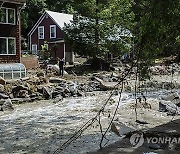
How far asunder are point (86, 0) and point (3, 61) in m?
10.3

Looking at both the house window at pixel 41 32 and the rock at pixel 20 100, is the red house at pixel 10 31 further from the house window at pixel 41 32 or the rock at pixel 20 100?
the house window at pixel 41 32

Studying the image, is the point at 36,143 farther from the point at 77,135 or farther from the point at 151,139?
the point at 151,139

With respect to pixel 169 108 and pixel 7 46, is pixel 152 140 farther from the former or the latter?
pixel 7 46

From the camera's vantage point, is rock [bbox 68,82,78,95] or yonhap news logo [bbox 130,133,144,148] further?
rock [bbox 68,82,78,95]

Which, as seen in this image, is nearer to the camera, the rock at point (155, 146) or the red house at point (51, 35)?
the rock at point (155, 146)

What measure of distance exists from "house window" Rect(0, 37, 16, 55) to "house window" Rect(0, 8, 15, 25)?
1.36 m

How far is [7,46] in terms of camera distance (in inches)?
1090

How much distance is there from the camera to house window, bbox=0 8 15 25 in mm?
27203

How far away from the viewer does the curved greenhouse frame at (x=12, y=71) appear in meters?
24.5

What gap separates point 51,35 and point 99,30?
54.1 feet

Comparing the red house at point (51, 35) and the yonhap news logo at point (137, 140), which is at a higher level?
the red house at point (51, 35)

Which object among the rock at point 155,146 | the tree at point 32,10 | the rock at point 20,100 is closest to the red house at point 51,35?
the tree at point 32,10

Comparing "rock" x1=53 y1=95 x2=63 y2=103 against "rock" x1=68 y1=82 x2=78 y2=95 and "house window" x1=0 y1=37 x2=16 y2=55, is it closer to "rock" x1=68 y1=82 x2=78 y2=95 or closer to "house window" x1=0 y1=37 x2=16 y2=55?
"rock" x1=68 y1=82 x2=78 y2=95

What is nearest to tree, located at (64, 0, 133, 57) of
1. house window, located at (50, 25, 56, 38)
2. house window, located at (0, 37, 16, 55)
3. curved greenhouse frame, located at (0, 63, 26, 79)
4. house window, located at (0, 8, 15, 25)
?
house window, located at (0, 37, 16, 55)
